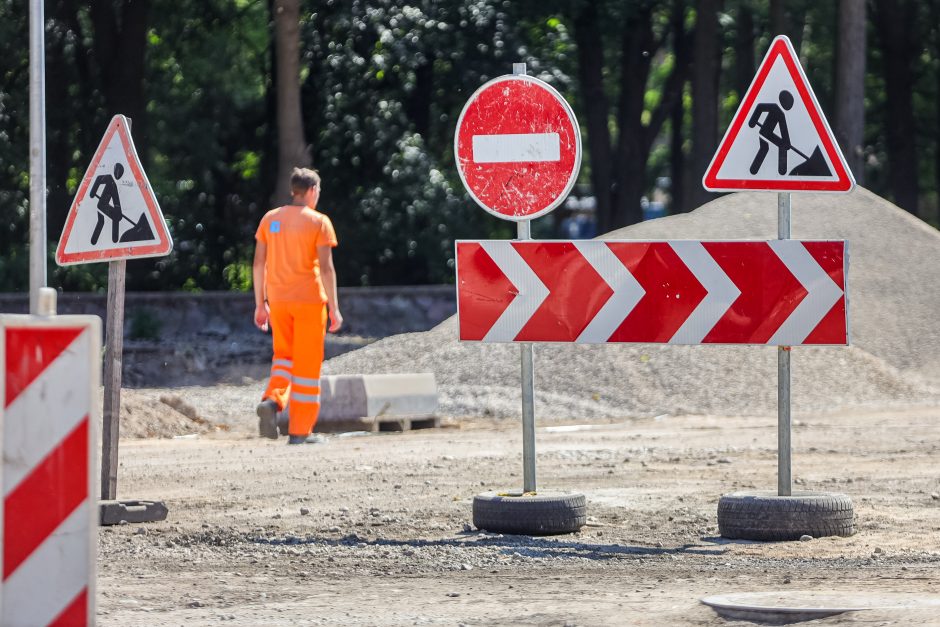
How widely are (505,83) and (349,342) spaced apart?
50.4 ft

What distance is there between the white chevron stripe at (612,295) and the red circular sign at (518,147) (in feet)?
1.30

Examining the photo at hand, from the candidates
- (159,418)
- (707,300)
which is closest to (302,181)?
(159,418)

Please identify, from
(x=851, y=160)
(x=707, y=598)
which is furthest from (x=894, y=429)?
(x=851, y=160)

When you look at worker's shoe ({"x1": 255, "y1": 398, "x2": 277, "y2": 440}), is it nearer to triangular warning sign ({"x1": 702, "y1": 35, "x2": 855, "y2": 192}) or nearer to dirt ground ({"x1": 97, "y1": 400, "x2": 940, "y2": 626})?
dirt ground ({"x1": 97, "y1": 400, "x2": 940, "y2": 626})

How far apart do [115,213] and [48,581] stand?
14.8 ft

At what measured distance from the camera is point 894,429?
13.8m

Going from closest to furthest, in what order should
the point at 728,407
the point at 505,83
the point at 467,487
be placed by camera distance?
the point at 505,83
the point at 467,487
the point at 728,407

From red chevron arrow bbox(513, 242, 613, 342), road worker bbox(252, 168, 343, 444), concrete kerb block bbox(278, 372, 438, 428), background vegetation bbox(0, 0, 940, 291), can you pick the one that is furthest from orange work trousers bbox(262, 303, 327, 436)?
background vegetation bbox(0, 0, 940, 291)

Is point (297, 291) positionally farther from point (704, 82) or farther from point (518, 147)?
point (704, 82)

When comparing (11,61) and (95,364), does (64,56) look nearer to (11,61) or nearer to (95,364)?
(11,61)

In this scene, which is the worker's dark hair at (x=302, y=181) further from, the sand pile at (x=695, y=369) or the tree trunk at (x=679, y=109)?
the tree trunk at (x=679, y=109)

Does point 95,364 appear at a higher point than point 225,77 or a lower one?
lower

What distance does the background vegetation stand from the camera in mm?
27578

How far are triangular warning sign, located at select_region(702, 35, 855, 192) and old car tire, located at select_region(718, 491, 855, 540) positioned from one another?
1499mm
